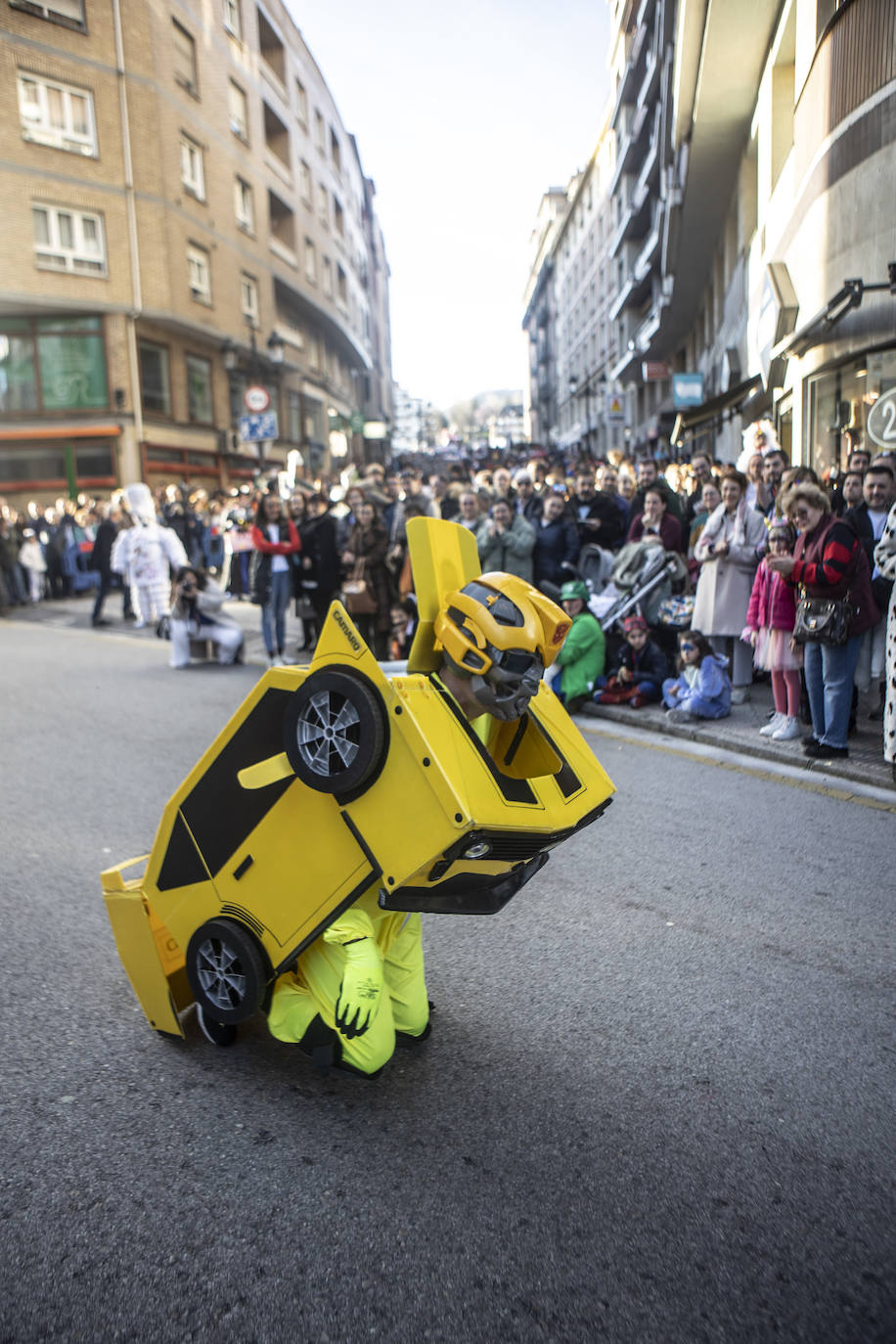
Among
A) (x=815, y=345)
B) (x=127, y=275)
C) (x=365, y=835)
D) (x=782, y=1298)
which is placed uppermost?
(x=127, y=275)

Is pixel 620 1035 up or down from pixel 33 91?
down

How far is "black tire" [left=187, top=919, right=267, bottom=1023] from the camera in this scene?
8.71 ft

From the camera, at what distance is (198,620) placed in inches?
421

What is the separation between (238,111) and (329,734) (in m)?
34.5

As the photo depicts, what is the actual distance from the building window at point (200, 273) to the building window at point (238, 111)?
18.9 ft

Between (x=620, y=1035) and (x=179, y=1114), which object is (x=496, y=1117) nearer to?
(x=620, y=1035)

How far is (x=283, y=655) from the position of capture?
34.7ft

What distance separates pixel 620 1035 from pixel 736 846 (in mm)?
2035

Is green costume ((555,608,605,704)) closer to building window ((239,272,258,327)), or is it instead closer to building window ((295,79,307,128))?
building window ((239,272,258,327))

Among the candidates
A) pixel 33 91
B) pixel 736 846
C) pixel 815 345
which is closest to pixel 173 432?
pixel 33 91

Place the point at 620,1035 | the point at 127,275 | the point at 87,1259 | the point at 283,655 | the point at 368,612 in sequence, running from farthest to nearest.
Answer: the point at 127,275
the point at 283,655
the point at 368,612
the point at 620,1035
the point at 87,1259

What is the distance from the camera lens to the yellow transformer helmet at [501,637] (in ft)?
7.71

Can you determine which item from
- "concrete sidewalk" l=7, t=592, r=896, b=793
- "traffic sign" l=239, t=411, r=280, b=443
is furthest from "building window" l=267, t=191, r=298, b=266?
"concrete sidewalk" l=7, t=592, r=896, b=793

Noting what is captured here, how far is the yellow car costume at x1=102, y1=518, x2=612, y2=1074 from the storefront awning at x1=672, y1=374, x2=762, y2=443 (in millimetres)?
11841
